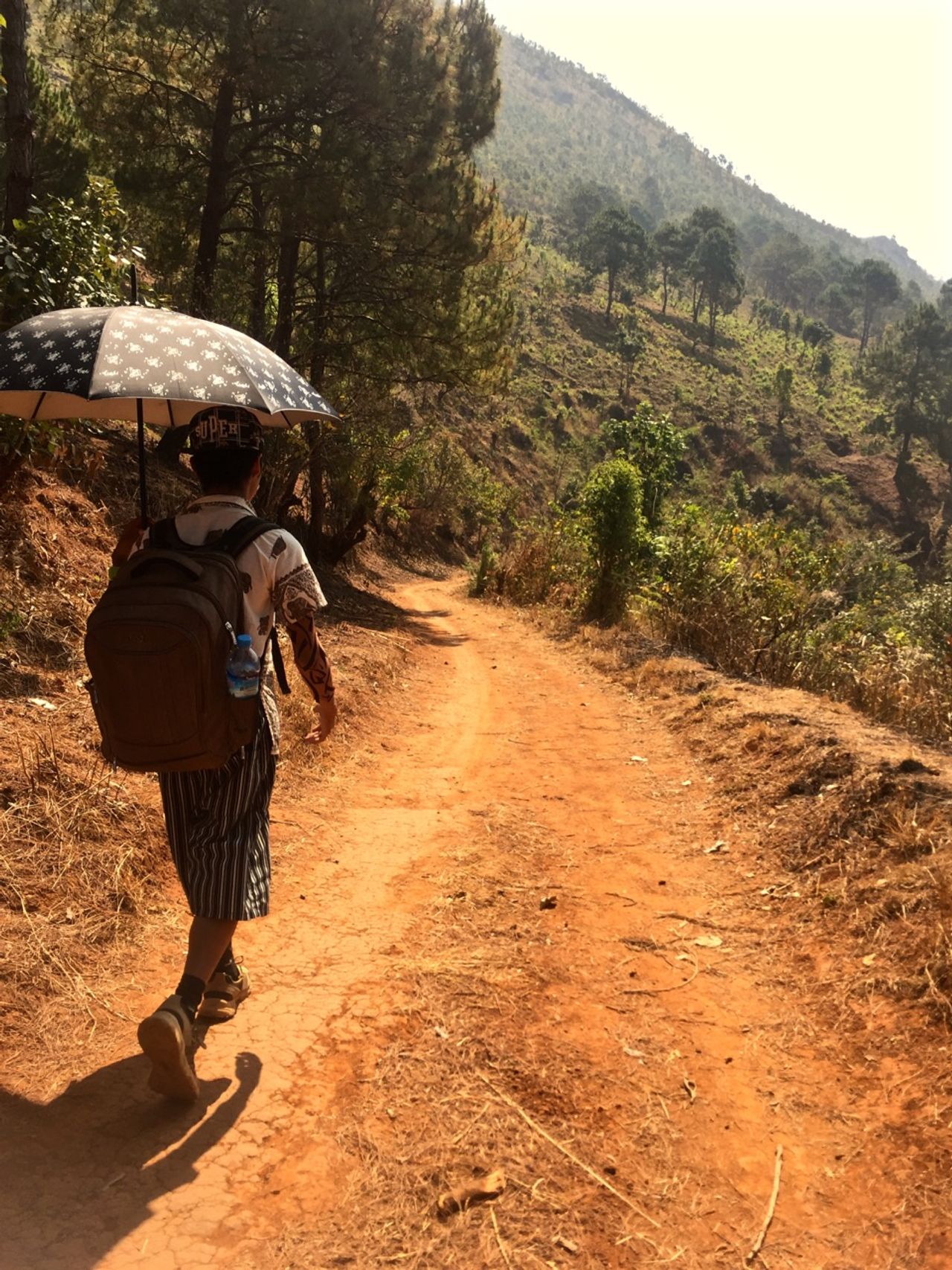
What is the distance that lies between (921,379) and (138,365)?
67.5 metres

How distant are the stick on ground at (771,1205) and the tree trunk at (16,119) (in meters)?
6.09

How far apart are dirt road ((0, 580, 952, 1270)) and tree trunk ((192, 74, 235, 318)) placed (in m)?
7.99

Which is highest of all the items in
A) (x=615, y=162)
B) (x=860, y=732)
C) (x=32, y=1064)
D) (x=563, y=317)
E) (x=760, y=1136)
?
(x=615, y=162)

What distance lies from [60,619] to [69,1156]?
3709 millimetres

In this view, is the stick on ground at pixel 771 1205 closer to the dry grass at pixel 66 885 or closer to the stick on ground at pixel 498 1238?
the stick on ground at pixel 498 1238

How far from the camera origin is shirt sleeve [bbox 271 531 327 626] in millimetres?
2520

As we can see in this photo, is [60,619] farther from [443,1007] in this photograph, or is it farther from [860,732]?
[860,732]

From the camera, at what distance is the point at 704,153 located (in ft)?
655

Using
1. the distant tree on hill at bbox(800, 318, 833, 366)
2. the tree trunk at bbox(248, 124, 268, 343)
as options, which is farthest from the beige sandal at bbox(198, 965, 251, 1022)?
the distant tree on hill at bbox(800, 318, 833, 366)

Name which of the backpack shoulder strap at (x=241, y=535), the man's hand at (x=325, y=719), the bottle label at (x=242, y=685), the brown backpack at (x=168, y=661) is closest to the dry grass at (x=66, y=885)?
the brown backpack at (x=168, y=661)

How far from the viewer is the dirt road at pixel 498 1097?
2107 millimetres

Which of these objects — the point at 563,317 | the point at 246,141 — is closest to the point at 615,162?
the point at 563,317

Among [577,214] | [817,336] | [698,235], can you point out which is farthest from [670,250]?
[817,336]

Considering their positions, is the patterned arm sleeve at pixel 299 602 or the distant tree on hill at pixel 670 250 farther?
the distant tree on hill at pixel 670 250
